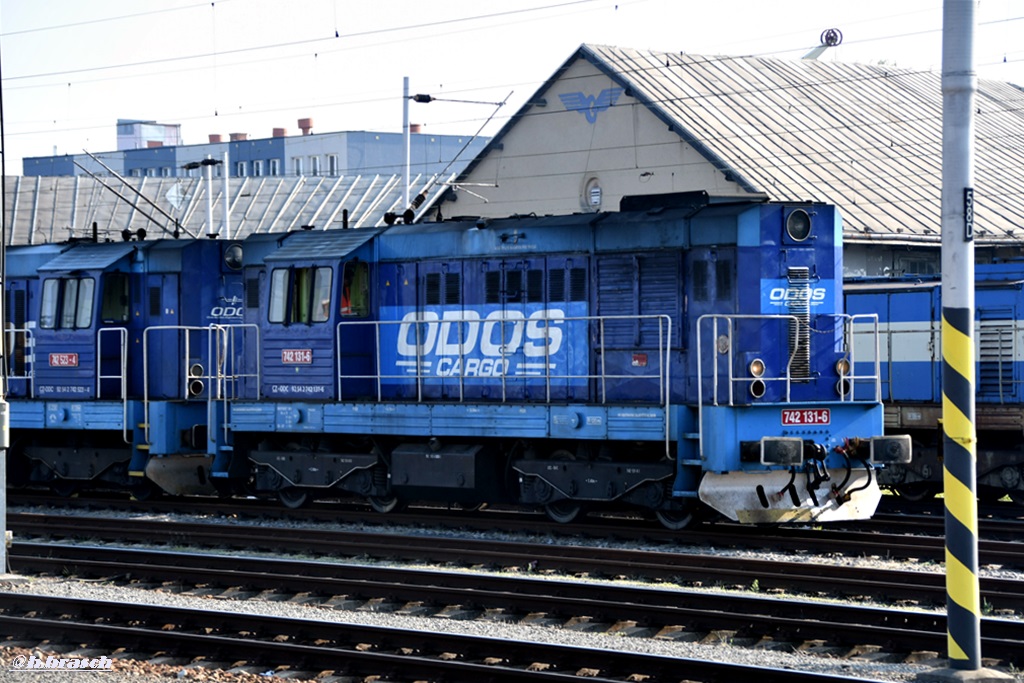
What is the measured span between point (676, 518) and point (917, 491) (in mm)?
5597

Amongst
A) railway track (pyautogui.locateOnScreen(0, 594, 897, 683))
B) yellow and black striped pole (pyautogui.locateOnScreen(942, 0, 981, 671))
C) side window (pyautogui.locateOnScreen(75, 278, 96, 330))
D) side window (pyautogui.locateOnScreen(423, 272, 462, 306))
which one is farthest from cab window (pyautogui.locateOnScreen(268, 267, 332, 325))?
yellow and black striped pole (pyautogui.locateOnScreen(942, 0, 981, 671))

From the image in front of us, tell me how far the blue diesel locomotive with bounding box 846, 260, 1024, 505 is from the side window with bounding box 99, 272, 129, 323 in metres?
10.8

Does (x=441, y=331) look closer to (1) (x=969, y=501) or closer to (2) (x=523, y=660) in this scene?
(2) (x=523, y=660)

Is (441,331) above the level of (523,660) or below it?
above

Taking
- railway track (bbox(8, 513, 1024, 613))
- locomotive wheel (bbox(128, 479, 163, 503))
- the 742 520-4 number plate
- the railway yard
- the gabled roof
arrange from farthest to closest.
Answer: the gabled roof, locomotive wheel (bbox(128, 479, 163, 503)), the 742 520-4 number plate, railway track (bbox(8, 513, 1024, 613)), the railway yard

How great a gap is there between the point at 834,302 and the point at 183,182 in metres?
48.3

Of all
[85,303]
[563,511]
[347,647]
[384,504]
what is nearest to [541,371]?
[563,511]

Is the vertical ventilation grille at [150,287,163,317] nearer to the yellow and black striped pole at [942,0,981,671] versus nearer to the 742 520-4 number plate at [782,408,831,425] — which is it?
the 742 520-4 number plate at [782,408,831,425]

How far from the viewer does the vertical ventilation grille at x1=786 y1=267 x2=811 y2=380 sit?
14.8 metres

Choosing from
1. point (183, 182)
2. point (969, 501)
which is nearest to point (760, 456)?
point (969, 501)

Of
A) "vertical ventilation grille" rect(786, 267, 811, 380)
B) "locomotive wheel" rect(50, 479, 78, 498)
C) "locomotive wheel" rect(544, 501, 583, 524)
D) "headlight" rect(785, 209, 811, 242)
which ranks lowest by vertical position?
"locomotive wheel" rect(50, 479, 78, 498)

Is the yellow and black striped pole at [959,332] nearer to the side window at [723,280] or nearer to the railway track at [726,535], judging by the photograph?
the railway track at [726,535]

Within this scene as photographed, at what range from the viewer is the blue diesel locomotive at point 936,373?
1825cm

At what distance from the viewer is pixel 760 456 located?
14.0m
